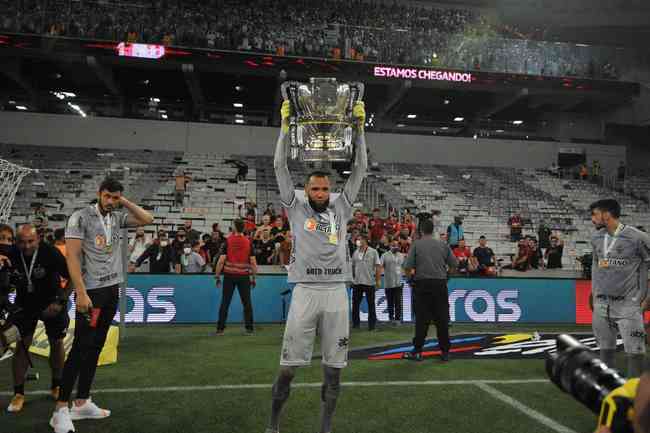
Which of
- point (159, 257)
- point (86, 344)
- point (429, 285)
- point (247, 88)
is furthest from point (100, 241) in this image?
point (247, 88)

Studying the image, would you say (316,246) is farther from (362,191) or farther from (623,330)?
(362,191)

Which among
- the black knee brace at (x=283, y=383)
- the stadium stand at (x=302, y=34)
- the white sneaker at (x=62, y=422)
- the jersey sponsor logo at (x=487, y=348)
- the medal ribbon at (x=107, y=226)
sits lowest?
the jersey sponsor logo at (x=487, y=348)

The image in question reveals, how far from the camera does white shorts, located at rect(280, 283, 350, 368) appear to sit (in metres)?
3.66

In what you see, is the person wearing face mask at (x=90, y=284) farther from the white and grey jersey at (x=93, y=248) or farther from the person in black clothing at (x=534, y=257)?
the person in black clothing at (x=534, y=257)

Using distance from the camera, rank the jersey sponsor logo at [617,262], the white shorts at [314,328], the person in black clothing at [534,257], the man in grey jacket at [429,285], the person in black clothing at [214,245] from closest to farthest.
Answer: the white shorts at [314,328], the jersey sponsor logo at [617,262], the man in grey jacket at [429,285], the person in black clothing at [214,245], the person in black clothing at [534,257]

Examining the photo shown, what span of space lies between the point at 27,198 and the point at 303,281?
57.1ft

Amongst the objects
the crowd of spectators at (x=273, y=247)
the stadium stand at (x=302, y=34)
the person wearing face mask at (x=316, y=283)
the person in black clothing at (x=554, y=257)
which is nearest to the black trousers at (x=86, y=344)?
the person wearing face mask at (x=316, y=283)

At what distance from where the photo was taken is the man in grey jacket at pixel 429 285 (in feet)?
23.4

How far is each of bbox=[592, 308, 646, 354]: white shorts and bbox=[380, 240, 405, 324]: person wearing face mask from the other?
17.8 feet

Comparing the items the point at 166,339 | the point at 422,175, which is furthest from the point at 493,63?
the point at 166,339

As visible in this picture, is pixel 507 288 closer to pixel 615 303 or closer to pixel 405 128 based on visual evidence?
pixel 615 303

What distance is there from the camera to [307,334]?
3674 mm

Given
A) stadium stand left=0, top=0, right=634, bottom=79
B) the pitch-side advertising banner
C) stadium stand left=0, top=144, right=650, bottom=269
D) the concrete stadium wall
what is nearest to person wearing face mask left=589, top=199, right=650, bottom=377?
the pitch-side advertising banner

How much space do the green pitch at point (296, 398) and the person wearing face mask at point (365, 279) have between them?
119 inches
